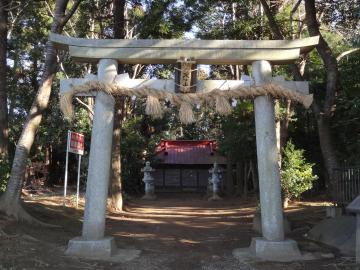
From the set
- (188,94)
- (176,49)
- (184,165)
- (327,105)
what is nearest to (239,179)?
(184,165)

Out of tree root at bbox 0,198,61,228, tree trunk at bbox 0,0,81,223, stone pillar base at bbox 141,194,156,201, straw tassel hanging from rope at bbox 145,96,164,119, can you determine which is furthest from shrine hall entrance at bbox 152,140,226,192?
straw tassel hanging from rope at bbox 145,96,164,119

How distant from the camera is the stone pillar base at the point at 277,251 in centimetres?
810

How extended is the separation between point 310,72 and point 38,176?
1776cm

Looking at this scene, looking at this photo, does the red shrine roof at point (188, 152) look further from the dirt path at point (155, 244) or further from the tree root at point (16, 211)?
the tree root at point (16, 211)

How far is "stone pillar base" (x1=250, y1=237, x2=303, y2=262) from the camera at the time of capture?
26.6 feet

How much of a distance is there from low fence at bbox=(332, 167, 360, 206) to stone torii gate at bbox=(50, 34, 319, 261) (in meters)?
3.53

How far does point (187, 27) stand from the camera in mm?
19562

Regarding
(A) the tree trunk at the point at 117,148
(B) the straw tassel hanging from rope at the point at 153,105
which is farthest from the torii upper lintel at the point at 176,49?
(A) the tree trunk at the point at 117,148

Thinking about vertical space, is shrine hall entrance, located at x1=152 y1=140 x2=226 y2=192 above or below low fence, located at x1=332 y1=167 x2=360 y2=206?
above

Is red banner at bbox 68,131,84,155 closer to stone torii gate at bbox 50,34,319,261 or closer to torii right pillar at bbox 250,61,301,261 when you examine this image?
stone torii gate at bbox 50,34,319,261

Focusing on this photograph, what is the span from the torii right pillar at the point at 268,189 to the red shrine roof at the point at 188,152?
26.5m

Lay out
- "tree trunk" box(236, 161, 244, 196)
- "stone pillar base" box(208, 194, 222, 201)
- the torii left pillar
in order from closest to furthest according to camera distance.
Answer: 1. the torii left pillar
2. "stone pillar base" box(208, 194, 222, 201)
3. "tree trunk" box(236, 161, 244, 196)

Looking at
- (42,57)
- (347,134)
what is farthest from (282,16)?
(42,57)

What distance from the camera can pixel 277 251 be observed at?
26.9 ft
